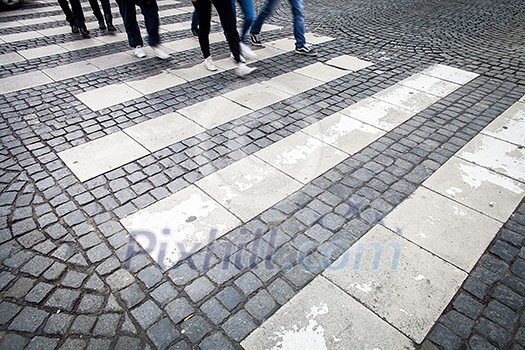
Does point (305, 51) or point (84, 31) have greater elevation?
point (84, 31)

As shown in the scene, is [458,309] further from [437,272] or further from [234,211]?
[234,211]

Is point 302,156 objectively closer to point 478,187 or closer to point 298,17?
point 478,187

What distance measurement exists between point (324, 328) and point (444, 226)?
1.38 meters

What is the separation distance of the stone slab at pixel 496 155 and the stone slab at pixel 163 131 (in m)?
2.91

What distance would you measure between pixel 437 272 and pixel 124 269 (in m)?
2.17

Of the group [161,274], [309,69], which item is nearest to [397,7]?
[309,69]

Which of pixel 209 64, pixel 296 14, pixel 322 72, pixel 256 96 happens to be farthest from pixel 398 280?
pixel 296 14

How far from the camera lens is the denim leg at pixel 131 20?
5559mm

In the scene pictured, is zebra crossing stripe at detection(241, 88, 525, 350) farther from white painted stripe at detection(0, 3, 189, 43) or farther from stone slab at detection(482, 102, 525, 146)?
white painted stripe at detection(0, 3, 189, 43)

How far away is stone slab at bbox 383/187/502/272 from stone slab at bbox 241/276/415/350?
807 millimetres

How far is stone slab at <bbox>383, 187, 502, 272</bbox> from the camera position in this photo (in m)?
2.60

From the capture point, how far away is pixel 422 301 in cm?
226

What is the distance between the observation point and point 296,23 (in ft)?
19.7

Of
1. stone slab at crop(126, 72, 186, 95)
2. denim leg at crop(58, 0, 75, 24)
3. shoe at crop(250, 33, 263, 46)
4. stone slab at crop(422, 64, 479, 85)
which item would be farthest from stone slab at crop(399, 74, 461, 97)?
denim leg at crop(58, 0, 75, 24)
